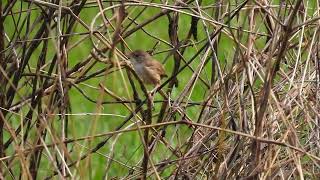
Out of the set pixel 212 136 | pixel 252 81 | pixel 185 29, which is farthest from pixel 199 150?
pixel 185 29

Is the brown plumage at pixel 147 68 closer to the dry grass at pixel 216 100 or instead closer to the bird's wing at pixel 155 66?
the bird's wing at pixel 155 66

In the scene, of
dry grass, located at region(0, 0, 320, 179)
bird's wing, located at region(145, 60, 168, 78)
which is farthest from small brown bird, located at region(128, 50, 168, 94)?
dry grass, located at region(0, 0, 320, 179)

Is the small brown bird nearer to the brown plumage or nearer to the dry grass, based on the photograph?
the brown plumage

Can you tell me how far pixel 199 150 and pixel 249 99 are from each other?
259 mm

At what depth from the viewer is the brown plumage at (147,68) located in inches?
164

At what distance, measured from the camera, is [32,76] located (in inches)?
154

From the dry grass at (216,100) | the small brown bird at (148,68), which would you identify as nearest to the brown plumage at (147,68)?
the small brown bird at (148,68)

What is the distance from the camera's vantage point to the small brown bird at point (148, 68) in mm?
4164

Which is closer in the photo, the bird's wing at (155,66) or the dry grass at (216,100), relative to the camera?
the dry grass at (216,100)

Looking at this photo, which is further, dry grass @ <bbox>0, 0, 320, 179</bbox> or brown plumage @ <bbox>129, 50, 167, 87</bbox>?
brown plumage @ <bbox>129, 50, 167, 87</bbox>

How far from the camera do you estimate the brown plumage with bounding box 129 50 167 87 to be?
4.16 metres

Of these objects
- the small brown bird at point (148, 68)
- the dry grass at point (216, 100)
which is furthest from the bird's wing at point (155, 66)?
the dry grass at point (216, 100)

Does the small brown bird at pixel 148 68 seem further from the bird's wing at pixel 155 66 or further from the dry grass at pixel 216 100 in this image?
the dry grass at pixel 216 100

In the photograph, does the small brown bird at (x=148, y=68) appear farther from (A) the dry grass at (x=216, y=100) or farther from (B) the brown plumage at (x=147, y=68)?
(A) the dry grass at (x=216, y=100)
